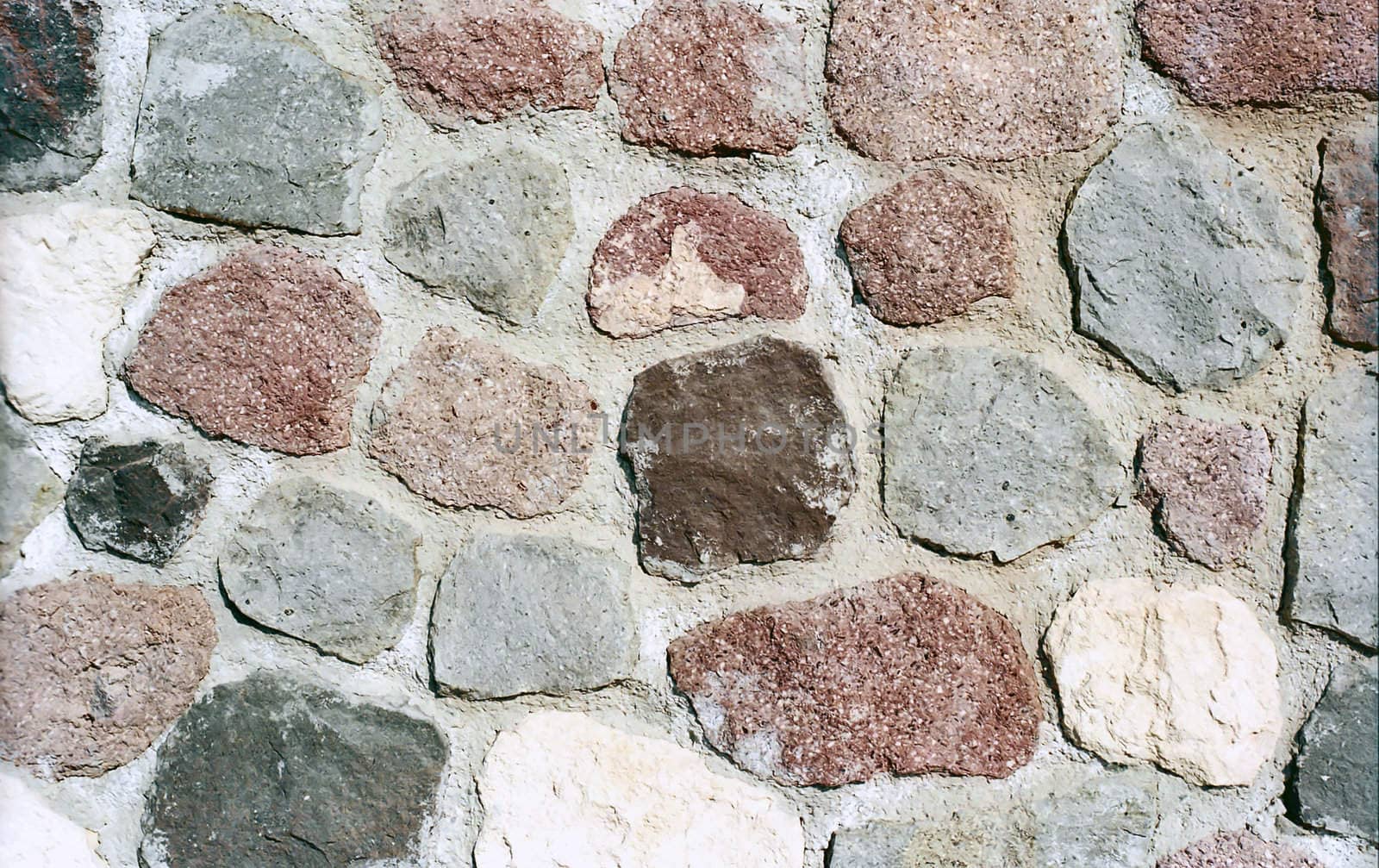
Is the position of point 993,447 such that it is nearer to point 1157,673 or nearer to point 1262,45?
point 1157,673

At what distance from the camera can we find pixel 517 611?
38.3 inches

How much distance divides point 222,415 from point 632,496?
0.38 meters

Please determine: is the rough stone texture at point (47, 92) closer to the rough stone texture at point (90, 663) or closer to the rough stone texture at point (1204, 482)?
the rough stone texture at point (90, 663)

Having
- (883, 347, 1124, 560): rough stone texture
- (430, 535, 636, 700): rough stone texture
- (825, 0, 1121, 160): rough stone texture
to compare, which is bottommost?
(430, 535, 636, 700): rough stone texture

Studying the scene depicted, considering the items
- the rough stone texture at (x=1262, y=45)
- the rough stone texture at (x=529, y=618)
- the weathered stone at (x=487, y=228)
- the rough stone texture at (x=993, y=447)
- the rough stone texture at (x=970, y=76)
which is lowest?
the rough stone texture at (x=529, y=618)

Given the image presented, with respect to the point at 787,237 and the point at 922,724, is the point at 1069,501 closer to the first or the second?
the point at 922,724

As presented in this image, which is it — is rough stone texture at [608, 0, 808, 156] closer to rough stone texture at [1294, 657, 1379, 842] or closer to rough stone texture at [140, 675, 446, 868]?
rough stone texture at [140, 675, 446, 868]

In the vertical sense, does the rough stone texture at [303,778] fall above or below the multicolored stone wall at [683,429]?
below

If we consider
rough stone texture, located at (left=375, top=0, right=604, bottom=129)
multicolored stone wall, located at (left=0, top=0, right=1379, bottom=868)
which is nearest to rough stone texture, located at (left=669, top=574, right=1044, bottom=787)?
multicolored stone wall, located at (left=0, top=0, right=1379, bottom=868)

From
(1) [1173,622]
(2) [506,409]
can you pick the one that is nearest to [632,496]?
(2) [506,409]

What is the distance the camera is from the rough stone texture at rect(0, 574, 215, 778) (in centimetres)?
98

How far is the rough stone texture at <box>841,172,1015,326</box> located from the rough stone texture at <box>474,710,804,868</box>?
0.47 metres

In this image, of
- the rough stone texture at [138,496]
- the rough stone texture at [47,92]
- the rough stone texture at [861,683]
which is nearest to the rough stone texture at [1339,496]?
the rough stone texture at [861,683]

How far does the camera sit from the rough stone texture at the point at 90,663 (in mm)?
982
